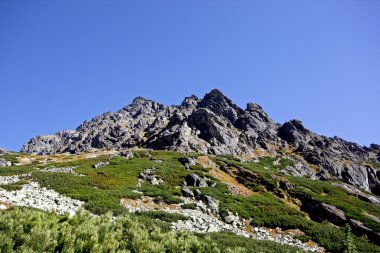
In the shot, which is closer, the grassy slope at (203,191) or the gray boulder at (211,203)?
the grassy slope at (203,191)

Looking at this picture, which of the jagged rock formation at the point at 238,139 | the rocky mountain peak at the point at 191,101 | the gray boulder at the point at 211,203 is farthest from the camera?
the rocky mountain peak at the point at 191,101

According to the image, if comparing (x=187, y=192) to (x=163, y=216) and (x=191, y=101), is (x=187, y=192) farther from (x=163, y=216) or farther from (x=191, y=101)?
(x=191, y=101)

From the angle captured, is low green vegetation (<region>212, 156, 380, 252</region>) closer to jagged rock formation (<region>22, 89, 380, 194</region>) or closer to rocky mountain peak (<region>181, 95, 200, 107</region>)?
jagged rock formation (<region>22, 89, 380, 194</region>)

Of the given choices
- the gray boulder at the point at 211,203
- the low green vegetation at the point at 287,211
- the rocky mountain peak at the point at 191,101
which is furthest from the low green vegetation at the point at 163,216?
the rocky mountain peak at the point at 191,101

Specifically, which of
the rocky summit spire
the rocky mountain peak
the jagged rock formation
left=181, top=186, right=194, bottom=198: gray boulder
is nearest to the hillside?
left=181, top=186, right=194, bottom=198: gray boulder

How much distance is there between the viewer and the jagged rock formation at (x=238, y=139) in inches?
3356

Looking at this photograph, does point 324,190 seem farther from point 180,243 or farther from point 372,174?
point 372,174

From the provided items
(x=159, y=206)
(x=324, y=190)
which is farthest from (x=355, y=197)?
(x=159, y=206)

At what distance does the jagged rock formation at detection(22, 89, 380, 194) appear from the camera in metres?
85.2

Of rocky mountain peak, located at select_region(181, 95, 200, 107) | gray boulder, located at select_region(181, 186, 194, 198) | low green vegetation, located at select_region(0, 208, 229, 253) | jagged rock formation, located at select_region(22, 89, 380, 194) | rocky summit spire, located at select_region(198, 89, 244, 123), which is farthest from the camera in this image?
rocky mountain peak, located at select_region(181, 95, 200, 107)

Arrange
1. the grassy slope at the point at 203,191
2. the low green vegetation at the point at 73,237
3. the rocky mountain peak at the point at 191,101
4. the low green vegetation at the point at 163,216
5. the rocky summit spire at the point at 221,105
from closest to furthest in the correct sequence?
the low green vegetation at the point at 73,237
the low green vegetation at the point at 163,216
the grassy slope at the point at 203,191
the rocky summit spire at the point at 221,105
the rocky mountain peak at the point at 191,101

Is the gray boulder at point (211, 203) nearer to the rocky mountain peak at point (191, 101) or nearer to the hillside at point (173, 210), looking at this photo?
the hillside at point (173, 210)


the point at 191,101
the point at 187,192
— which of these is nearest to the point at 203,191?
the point at 187,192

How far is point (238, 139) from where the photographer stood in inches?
3819
